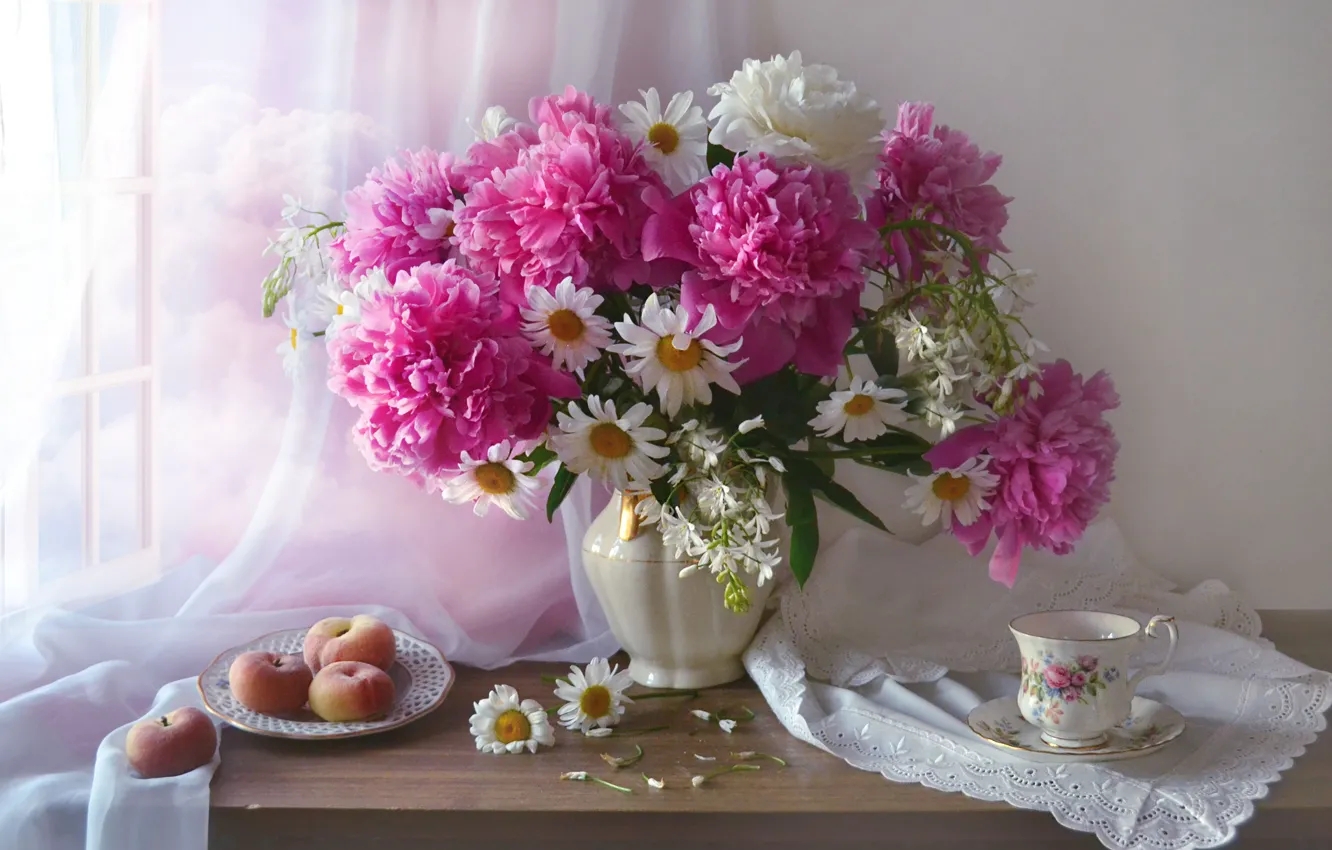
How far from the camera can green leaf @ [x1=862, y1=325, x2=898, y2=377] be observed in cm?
98

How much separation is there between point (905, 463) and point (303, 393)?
1.95 feet

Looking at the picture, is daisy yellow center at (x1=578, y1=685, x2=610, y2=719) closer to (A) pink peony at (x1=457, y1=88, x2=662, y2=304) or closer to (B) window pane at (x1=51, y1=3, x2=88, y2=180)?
(A) pink peony at (x1=457, y1=88, x2=662, y2=304)

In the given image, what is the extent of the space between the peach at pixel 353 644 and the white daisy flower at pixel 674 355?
0.39 m

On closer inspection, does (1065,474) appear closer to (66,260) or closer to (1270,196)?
(1270,196)

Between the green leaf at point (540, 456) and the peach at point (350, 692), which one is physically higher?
the green leaf at point (540, 456)

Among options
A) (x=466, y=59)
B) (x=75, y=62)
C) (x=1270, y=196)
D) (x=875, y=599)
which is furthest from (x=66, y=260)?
(x=1270, y=196)

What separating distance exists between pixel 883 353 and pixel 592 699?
39 cm

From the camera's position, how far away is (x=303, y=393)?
1.16m

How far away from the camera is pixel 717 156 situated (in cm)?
95

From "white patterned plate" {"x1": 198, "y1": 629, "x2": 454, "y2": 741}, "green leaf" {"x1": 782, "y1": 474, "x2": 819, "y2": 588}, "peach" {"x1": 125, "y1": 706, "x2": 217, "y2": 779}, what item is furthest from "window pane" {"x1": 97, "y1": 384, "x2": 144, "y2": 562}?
"green leaf" {"x1": 782, "y1": 474, "x2": 819, "y2": 588}

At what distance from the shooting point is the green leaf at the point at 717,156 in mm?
947

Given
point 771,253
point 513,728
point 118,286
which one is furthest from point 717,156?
point 118,286

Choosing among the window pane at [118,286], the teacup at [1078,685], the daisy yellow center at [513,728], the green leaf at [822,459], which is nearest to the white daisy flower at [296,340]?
the window pane at [118,286]

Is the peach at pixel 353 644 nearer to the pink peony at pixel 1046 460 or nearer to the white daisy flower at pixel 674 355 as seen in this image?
the white daisy flower at pixel 674 355
